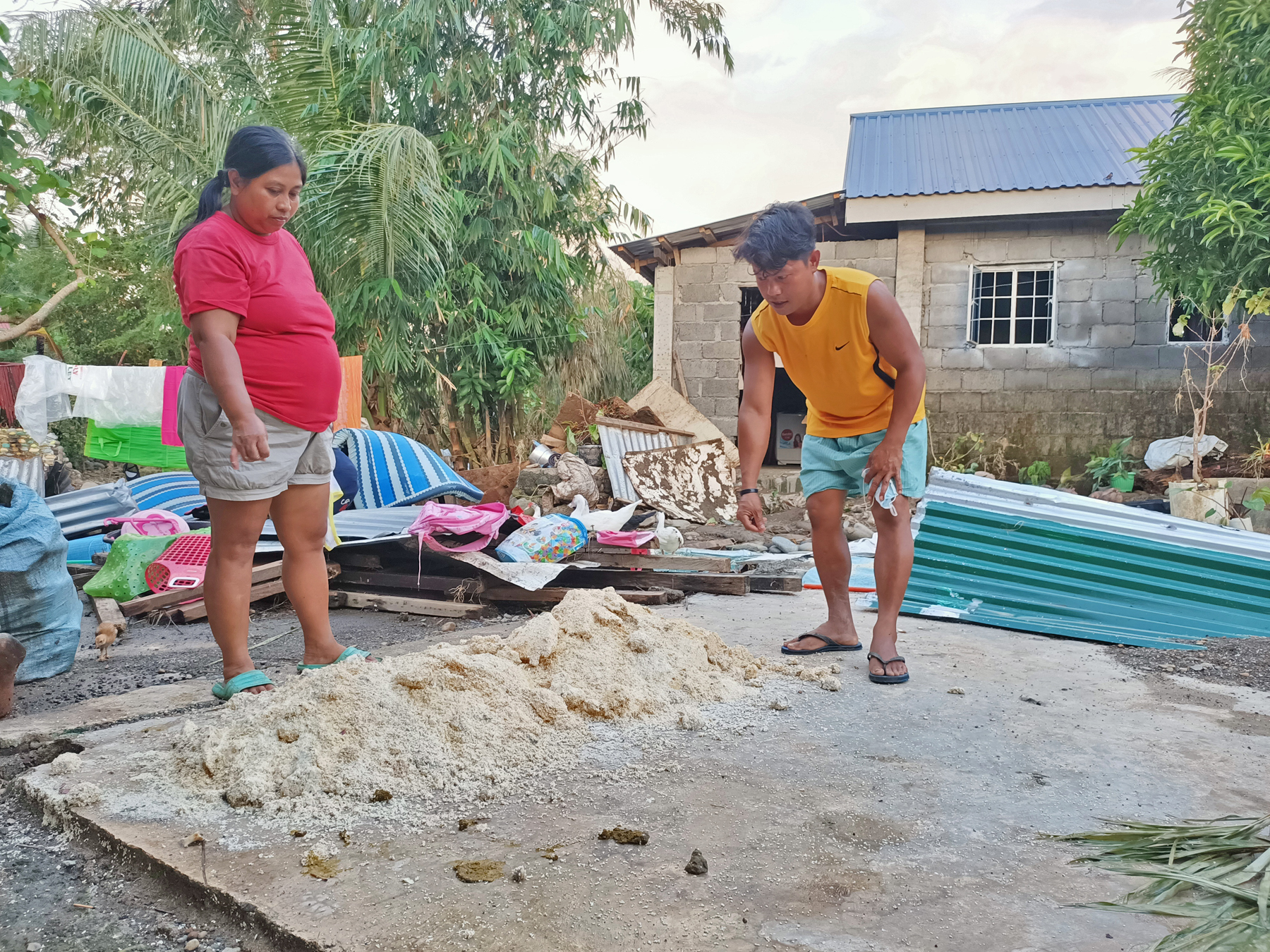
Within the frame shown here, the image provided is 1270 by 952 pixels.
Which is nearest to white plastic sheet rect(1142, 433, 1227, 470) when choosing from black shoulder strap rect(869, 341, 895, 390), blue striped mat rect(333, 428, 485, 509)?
blue striped mat rect(333, 428, 485, 509)

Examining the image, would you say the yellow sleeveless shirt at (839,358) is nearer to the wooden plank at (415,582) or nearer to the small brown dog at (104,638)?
the wooden plank at (415,582)

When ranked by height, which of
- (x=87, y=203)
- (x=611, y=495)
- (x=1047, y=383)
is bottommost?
(x=611, y=495)

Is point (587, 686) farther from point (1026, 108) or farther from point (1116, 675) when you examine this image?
point (1026, 108)

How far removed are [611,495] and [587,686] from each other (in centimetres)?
698

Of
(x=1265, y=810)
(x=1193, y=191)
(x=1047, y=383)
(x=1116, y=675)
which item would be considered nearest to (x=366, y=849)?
(x=1265, y=810)

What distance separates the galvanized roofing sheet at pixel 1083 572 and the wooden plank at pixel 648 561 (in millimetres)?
1066

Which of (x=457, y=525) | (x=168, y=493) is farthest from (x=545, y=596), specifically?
(x=168, y=493)

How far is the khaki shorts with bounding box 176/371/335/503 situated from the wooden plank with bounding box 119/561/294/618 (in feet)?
5.02

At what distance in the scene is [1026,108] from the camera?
1196 cm

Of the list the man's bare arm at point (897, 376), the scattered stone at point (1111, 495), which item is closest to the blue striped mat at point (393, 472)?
the man's bare arm at point (897, 376)

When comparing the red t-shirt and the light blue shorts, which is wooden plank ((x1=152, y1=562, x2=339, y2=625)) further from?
the light blue shorts

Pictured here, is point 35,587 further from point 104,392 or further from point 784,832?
point 104,392

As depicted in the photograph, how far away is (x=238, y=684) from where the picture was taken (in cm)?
233

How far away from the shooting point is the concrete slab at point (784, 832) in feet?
4.25
